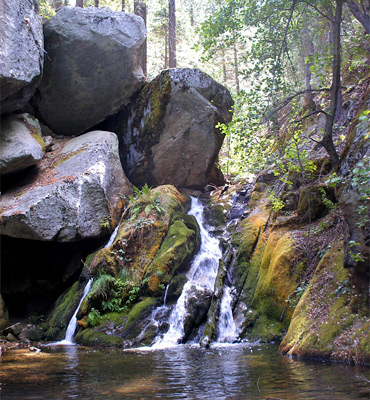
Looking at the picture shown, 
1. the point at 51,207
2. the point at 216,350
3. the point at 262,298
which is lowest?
the point at 216,350

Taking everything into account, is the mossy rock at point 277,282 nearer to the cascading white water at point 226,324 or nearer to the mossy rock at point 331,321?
the cascading white water at point 226,324

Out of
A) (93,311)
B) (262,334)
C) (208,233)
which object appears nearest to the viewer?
(262,334)

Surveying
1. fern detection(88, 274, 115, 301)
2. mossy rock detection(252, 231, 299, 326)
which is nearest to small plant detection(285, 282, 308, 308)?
mossy rock detection(252, 231, 299, 326)

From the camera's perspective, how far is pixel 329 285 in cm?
657

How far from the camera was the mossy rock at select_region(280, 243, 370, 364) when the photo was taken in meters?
5.27

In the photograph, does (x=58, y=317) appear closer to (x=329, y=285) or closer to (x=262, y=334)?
(x=262, y=334)

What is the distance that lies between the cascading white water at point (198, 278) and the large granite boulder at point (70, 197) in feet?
11.3

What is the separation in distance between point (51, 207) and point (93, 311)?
3.45 metres

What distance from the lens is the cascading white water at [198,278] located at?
900cm

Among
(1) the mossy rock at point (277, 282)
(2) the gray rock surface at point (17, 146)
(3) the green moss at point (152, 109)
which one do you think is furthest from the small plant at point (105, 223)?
(1) the mossy rock at point (277, 282)

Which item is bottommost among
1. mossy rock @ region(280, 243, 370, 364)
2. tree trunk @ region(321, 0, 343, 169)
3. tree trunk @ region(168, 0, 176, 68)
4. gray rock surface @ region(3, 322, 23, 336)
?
gray rock surface @ region(3, 322, 23, 336)

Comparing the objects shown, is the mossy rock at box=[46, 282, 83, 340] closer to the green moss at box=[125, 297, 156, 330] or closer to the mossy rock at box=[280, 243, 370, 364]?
the green moss at box=[125, 297, 156, 330]

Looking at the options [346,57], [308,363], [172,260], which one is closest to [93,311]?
[172,260]

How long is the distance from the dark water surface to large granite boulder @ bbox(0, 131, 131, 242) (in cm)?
433
